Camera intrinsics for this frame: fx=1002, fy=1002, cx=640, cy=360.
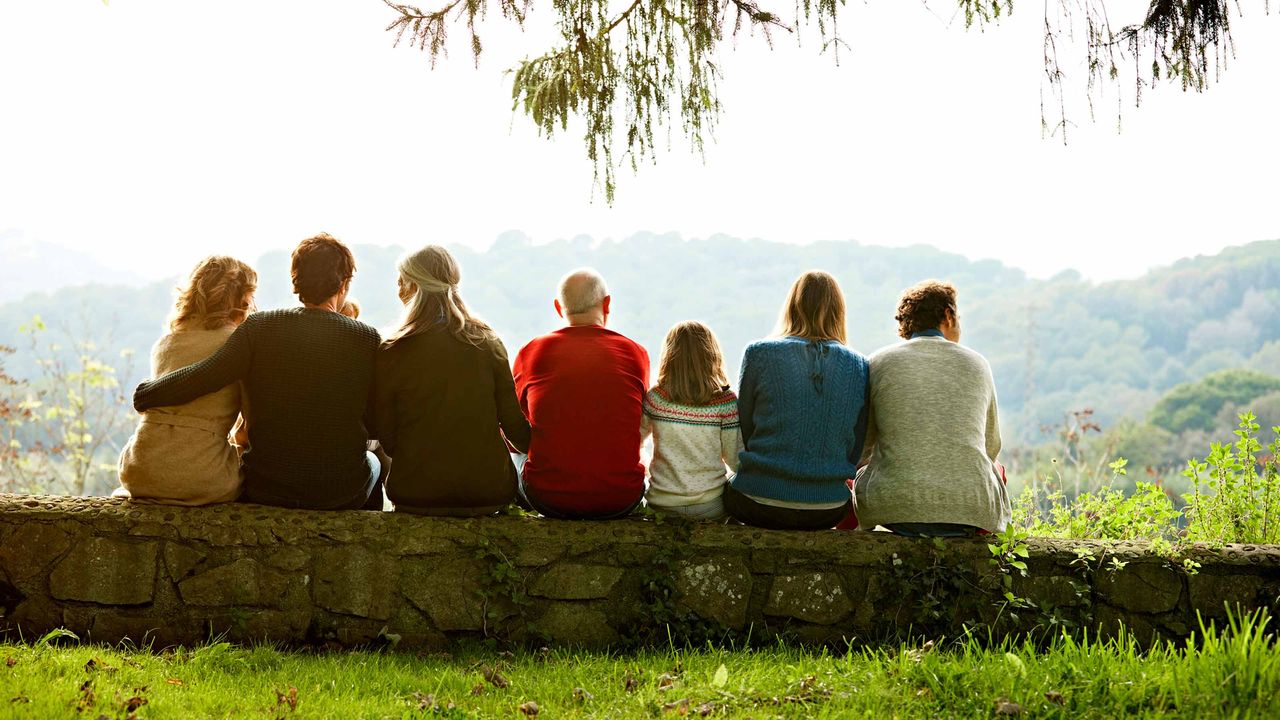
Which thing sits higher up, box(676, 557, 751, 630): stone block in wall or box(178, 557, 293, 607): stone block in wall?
box(178, 557, 293, 607): stone block in wall

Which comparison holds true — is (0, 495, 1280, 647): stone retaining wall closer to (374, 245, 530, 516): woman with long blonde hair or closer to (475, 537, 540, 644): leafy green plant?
(475, 537, 540, 644): leafy green plant

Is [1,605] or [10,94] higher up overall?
[10,94]

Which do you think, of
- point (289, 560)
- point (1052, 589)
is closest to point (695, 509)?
point (1052, 589)

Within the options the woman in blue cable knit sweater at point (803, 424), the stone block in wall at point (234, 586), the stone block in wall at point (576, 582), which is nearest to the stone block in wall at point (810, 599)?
the woman in blue cable knit sweater at point (803, 424)

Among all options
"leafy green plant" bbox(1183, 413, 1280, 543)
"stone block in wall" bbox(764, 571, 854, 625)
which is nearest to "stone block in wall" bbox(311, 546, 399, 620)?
"stone block in wall" bbox(764, 571, 854, 625)

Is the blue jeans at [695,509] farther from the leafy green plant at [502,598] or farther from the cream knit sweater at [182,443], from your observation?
the cream knit sweater at [182,443]

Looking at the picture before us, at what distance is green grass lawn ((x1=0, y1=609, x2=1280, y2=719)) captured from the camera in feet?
9.08

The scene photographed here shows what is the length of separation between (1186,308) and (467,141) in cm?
3776

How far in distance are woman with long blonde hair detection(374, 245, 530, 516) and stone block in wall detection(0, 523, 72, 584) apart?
3.91 feet

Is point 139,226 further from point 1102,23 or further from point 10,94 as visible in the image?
point 1102,23

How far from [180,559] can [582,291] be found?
70.5 inches

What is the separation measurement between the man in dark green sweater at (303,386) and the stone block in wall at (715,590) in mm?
1319

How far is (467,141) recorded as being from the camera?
5566 cm

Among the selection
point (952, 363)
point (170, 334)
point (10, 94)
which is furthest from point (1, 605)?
point (10, 94)
